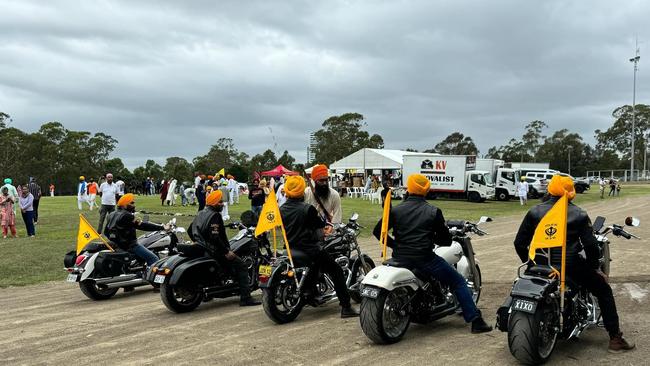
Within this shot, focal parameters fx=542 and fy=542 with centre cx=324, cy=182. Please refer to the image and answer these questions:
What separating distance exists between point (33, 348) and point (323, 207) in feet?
13.1

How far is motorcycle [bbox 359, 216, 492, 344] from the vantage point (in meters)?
5.27

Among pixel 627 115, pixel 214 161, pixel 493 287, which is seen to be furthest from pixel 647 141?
pixel 493 287

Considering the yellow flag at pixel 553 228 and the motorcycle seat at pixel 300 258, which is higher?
the yellow flag at pixel 553 228

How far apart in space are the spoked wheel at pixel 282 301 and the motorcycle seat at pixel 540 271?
2.76 metres

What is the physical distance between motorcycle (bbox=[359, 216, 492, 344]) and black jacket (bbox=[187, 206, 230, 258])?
8.51 ft

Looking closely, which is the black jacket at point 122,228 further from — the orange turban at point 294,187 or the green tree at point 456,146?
the green tree at point 456,146

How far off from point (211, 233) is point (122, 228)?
1.94 m

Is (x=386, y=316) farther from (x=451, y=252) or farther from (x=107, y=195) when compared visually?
(x=107, y=195)

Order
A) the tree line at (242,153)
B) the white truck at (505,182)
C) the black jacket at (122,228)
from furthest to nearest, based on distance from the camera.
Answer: the tree line at (242,153), the white truck at (505,182), the black jacket at (122,228)

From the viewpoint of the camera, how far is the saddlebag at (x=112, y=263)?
8.02 meters

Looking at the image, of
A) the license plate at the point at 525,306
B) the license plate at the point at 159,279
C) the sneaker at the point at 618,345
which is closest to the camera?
the license plate at the point at 525,306

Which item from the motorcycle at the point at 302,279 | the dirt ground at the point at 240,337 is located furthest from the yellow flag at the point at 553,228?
the motorcycle at the point at 302,279

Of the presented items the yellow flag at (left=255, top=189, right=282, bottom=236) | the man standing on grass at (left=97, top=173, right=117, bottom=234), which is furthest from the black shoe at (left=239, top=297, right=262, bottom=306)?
the man standing on grass at (left=97, top=173, right=117, bottom=234)

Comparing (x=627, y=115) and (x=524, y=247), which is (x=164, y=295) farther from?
(x=627, y=115)
